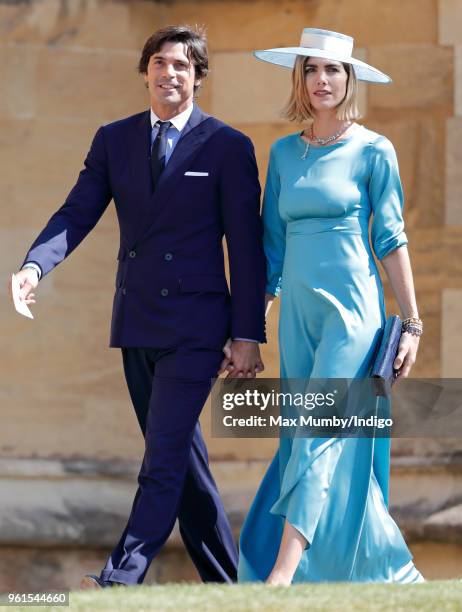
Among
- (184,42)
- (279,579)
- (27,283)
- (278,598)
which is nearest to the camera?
(278,598)

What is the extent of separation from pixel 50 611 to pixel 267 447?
2.80 metres

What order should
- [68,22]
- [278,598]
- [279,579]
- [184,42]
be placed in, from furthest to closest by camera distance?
[68,22] → [184,42] → [279,579] → [278,598]

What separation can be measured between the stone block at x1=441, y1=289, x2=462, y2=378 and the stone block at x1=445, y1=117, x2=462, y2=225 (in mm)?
323

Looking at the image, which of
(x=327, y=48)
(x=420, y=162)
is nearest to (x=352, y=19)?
(x=420, y=162)

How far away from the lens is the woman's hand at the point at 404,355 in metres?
4.89

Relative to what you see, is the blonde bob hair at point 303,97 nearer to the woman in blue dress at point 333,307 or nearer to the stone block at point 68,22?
the woman in blue dress at point 333,307

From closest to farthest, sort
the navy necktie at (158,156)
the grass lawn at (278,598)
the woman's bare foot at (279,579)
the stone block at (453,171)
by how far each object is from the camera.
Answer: the grass lawn at (278,598) → the woman's bare foot at (279,579) → the navy necktie at (158,156) → the stone block at (453,171)

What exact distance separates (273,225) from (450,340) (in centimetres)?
175

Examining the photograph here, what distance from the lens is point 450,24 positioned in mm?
6684

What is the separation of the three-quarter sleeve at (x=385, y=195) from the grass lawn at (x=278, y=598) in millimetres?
1138

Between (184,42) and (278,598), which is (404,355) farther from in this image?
(184,42)

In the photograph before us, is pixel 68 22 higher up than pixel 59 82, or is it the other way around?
pixel 68 22

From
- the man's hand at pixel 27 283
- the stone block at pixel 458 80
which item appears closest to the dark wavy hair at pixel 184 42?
the man's hand at pixel 27 283

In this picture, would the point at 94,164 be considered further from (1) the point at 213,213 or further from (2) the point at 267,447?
(2) the point at 267,447
